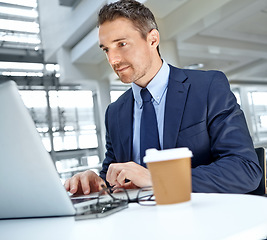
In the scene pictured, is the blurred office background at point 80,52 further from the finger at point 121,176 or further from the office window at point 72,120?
the finger at point 121,176

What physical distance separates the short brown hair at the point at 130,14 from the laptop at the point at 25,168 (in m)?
0.89

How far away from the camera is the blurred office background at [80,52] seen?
17.4 feet

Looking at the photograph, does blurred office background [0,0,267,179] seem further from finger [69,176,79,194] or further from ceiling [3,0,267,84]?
finger [69,176,79,194]

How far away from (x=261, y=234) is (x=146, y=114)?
3.05ft

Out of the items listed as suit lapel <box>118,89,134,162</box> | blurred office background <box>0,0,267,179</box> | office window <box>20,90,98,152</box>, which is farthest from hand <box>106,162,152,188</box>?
office window <box>20,90,98,152</box>

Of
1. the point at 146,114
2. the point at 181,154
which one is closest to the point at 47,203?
the point at 181,154

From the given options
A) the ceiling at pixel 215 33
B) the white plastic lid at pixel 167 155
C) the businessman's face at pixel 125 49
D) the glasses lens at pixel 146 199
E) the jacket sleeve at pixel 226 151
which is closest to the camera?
the white plastic lid at pixel 167 155

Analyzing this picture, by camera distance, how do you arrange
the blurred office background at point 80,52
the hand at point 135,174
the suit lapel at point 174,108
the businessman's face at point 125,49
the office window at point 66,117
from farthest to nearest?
the office window at point 66,117 → the blurred office background at point 80,52 → the businessman's face at point 125,49 → the suit lapel at point 174,108 → the hand at point 135,174

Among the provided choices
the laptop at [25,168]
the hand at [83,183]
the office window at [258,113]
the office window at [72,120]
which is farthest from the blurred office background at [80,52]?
the laptop at [25,168]

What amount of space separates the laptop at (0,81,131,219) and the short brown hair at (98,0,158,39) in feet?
2.92

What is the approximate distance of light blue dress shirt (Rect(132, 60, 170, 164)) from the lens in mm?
1356

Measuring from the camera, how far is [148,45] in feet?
4.80

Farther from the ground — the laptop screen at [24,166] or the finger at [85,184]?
the laptop screen at [24,166]

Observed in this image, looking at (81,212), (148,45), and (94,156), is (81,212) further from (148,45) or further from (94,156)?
(94,156)
